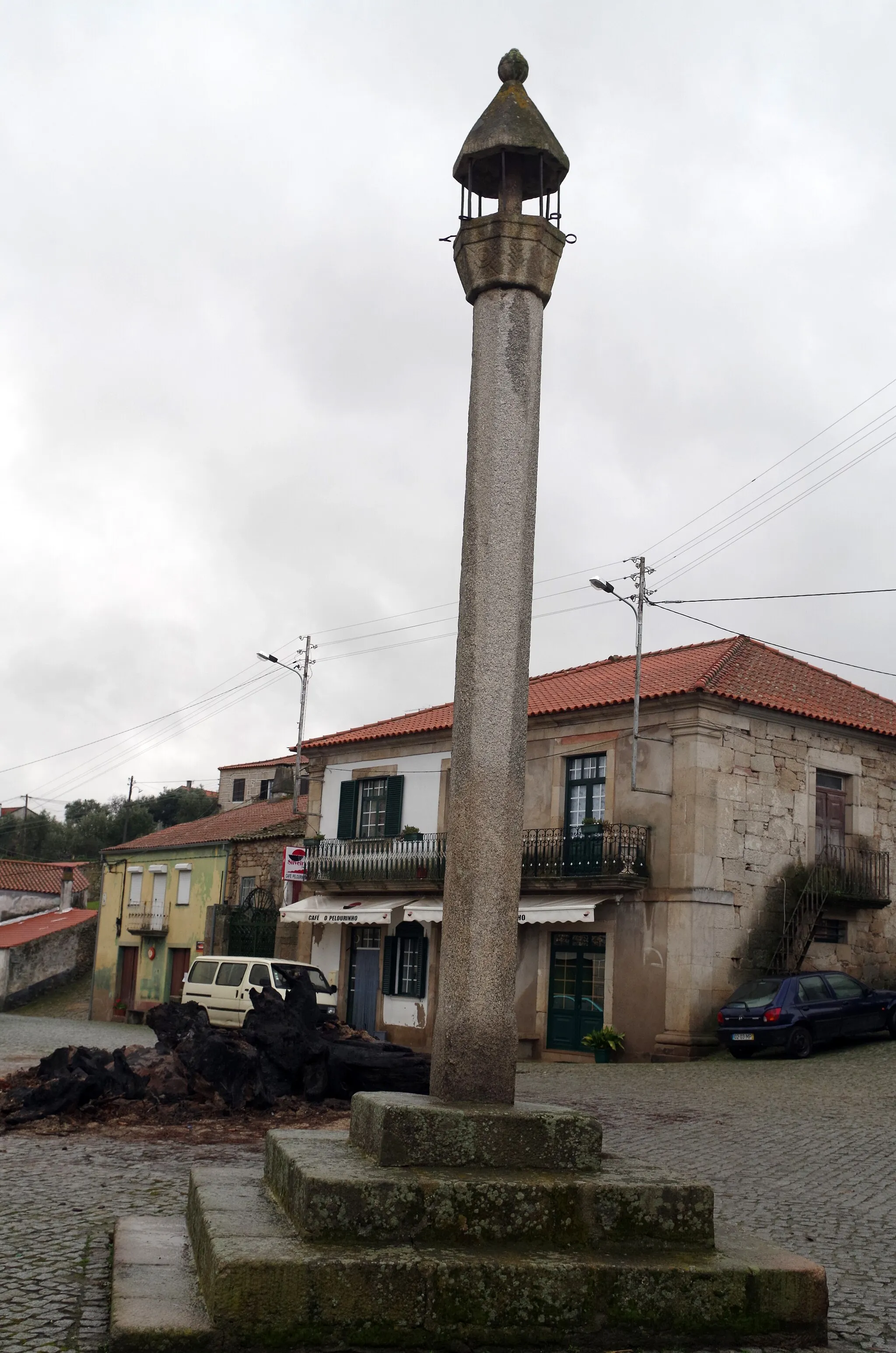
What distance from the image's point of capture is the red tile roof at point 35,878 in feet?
151

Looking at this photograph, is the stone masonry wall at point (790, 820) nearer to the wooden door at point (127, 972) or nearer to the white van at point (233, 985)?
the white van at point (233, 985)

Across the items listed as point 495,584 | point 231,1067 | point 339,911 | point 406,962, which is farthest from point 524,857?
point 495,584

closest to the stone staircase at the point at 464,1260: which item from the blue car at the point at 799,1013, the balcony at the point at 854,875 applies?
the blue car at the point at 799,1013

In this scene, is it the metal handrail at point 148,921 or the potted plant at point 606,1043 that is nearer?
the potted plant at point 606,1043

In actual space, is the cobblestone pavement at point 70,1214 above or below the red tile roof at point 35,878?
below

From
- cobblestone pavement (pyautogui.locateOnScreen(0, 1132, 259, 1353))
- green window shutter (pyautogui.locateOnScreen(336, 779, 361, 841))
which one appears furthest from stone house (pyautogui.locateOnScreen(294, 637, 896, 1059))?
cobblestone pavement (pyautogui.locateOnScreen(0, 1132, 259, 1353))

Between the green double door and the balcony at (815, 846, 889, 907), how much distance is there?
4169 millimetres

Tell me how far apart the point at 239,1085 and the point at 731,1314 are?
295 inches

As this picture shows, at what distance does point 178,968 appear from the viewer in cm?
3503

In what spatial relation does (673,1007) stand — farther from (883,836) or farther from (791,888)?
(883,836)

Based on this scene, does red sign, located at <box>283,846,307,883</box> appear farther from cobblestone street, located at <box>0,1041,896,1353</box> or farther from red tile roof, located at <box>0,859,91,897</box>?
red tile roof, located at <box>0,859,91,897</box>

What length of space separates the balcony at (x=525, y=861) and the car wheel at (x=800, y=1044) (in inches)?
145

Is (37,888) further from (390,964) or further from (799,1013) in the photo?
(799,1013)

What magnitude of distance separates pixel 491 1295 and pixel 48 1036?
76.3 feet
